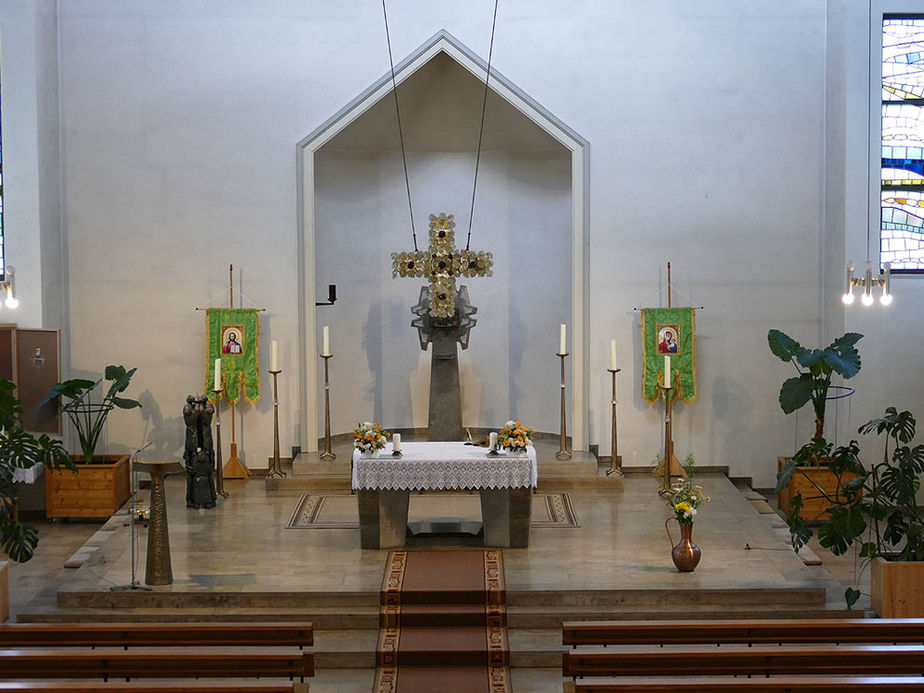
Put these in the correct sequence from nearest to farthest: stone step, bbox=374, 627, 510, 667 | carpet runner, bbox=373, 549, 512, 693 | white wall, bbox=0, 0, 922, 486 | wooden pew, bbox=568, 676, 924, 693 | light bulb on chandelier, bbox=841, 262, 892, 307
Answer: wooden pew, bbox=568, 676, 924, 693 < carpet runner, bbox=373, 549, 512, 693 < stone step, bbox=374, 627, 510, 667 < light bulb on chandelier, bbox=841, 262, 892, 307 < white wall, bbox=0, 0, 922, 486

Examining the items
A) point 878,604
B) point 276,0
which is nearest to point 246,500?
point 276,0

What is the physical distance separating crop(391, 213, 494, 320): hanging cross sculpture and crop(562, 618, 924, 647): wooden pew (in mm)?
5376

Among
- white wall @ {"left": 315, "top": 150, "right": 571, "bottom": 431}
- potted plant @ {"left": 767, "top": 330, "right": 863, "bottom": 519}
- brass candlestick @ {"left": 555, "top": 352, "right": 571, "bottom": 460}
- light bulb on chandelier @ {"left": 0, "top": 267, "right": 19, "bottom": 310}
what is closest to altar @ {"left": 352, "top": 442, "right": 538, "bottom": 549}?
brass candlestick @ {"left": 555, "top": 352, "right": 571, "bottom": 460}

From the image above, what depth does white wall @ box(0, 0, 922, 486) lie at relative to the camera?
1357 cm

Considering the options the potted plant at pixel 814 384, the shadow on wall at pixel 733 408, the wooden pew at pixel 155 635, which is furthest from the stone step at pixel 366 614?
the shadow on wall at pixel 733 408

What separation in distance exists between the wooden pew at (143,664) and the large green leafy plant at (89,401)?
587 cm

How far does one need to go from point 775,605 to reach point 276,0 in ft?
29.4

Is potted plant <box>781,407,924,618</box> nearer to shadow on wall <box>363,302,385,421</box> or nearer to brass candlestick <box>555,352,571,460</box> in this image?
brass candlestick <box>555,352,571,460</box>

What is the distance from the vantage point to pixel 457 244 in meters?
15.3

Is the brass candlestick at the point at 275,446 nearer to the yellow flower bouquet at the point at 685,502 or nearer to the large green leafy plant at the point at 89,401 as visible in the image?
the large green leafy plant at the point at 89,401

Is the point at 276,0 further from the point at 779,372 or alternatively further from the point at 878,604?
the point at 878,604

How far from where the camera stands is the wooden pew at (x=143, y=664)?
6758mm

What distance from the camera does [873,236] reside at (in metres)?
12.9

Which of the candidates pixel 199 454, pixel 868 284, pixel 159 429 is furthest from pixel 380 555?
pixel 868 284
